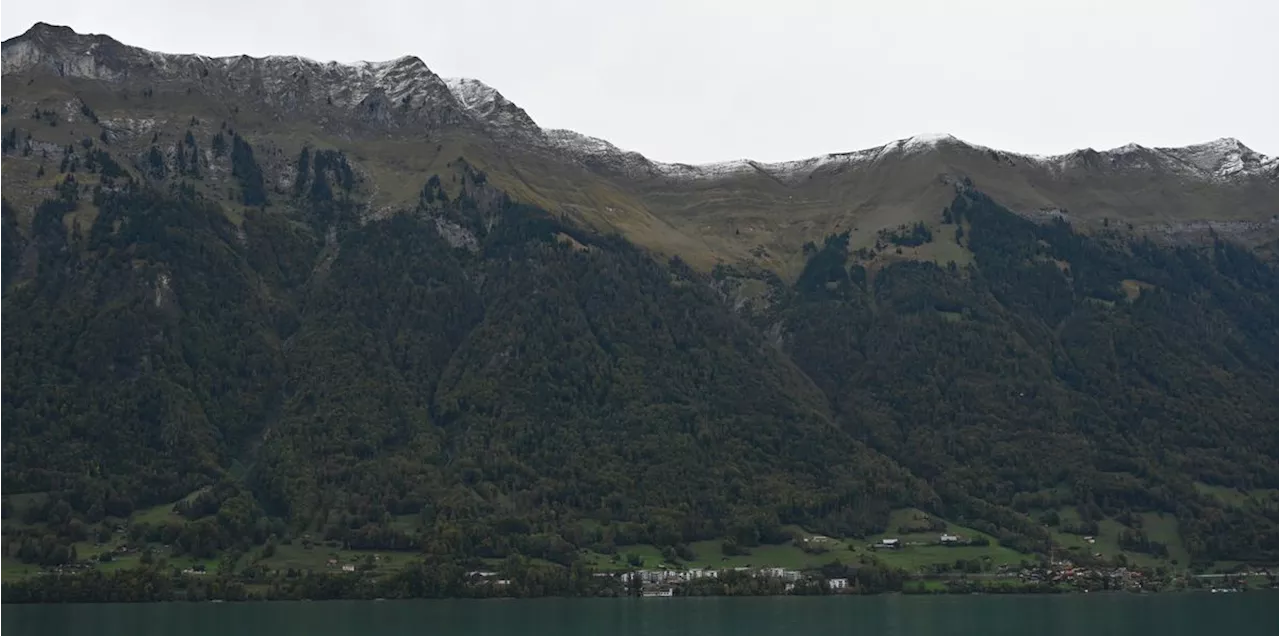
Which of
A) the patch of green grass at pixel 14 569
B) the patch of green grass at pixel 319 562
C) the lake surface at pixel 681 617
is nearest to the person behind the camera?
the lake surface at pixel 681 617

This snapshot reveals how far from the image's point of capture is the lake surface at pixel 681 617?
136750 mm

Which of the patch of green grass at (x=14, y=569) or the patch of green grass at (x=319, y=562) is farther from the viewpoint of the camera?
the patch of green grass at (x=319, y=562)

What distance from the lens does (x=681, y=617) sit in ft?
519

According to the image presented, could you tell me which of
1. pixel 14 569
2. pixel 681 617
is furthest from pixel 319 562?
pixel 681 617

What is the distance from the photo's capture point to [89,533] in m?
199

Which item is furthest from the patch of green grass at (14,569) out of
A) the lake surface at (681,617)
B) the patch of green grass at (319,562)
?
the patch of green grass at (319,562)

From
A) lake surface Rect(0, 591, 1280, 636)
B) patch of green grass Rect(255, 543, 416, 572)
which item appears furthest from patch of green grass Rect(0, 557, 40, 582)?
patch of green grass Rect(255, 543, 416, 572)

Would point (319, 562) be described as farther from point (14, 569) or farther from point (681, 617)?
point (681, 617)

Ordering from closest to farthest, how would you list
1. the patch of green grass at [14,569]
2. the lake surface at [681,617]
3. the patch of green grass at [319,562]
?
the lake surface at [681,617] < the patch of green grass at [14,569] < the patch of green grass at [319,562]

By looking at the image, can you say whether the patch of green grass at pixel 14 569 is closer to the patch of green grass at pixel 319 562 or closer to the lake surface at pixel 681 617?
the lake surface at pixel 681 617

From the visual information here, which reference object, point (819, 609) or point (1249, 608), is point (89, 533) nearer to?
point (819, 609)

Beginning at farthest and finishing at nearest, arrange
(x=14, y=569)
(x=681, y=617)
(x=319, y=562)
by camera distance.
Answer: (x=319, y=562), (x=14, y=569), (x=681, y=617)

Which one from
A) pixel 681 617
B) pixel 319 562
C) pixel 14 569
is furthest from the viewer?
pixel 319 562

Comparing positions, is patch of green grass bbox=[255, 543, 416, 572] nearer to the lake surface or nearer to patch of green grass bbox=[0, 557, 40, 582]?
the lake surface
